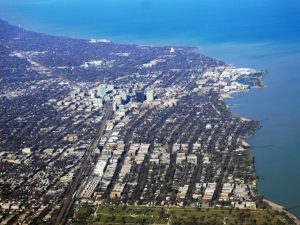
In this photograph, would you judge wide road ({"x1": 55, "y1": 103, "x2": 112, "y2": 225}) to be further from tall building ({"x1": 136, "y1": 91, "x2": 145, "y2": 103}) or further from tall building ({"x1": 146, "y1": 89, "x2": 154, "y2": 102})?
tall building ({"x1": 146, "y1": 89, "x2": 154, "y2": 102})

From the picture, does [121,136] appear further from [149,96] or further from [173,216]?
[173,216]

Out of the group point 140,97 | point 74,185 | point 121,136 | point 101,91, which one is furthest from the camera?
point 101,91

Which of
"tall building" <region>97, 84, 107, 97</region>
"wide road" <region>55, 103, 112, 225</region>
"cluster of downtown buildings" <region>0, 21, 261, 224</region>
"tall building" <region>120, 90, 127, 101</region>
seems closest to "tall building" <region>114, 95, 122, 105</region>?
"cluster of downtown buildings" <region>0, 21, 261, 224</region>

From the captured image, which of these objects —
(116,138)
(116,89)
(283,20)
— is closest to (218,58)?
(116,89)

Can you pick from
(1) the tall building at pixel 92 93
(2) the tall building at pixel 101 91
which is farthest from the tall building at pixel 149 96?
(1) the tall building at pixel 92 93

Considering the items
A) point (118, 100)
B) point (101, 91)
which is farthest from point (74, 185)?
point (101, 91)

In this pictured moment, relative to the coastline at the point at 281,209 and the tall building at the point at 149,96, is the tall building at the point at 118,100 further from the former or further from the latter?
the coastline at the point at 281,209
